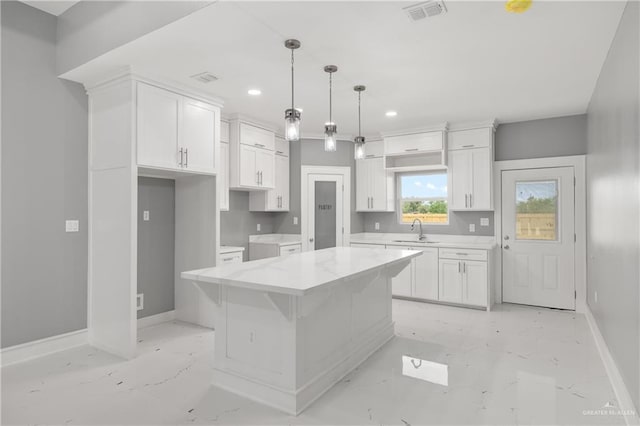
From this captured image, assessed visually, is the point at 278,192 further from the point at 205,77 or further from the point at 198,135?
the point at 205,77

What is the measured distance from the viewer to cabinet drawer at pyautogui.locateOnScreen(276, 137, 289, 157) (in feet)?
18.9

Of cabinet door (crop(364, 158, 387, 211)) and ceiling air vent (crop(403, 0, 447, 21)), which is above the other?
ceiling air vent (crop(403, 0, 447, 21))

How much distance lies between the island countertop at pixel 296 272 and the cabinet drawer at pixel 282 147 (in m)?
2.80

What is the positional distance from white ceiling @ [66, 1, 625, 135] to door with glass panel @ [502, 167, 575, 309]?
104 centimetres

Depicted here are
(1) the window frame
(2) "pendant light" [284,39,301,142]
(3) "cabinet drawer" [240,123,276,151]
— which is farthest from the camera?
(1) the window frame

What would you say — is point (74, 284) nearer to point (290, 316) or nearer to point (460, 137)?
point (290, 316)

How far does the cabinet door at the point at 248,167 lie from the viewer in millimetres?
4930

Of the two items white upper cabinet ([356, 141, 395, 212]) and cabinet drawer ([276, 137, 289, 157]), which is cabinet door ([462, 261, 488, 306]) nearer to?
white upper cabinet ([356, 141, 395, 212])

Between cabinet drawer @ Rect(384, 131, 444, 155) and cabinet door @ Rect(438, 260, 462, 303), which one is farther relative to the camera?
cabinet drawer @ Rect(384, 131, 444, 155)

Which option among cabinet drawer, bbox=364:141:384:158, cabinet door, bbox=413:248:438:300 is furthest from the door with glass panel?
cabinet drawer, bbox=364:141:384:158

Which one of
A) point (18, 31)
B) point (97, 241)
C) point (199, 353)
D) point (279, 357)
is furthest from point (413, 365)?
point (18, 31)

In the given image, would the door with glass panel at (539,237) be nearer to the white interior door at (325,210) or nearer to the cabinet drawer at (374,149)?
the cabinet drawer at (374,149)

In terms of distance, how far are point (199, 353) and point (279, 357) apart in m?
1.29

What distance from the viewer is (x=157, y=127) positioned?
343 cm
